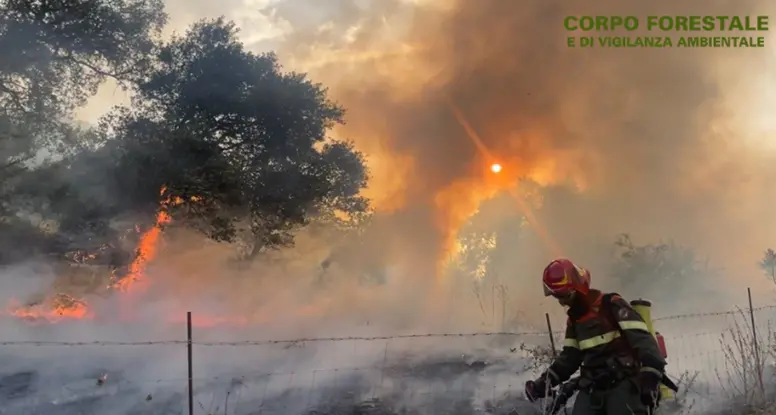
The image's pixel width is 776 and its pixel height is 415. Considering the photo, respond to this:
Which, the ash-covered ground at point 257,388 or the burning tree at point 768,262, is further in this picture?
the burning tree at point 768,262

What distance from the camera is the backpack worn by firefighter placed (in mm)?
3576

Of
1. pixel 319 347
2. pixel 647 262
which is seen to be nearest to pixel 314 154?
pixel 319 347

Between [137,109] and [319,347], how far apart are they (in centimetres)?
494

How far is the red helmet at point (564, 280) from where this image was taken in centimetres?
372

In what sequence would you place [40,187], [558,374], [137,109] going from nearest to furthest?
[558,374], [40,187], [137,109]

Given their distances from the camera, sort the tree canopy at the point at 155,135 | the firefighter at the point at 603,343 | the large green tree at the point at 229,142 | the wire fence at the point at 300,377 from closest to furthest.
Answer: the firefighter at the point at 603,343 < the wire fence at the point at 300,377 < the tree canopy at the point at 155,135 < the large green tree at the point at 229,142

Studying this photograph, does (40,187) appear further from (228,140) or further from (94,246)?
(228,140)

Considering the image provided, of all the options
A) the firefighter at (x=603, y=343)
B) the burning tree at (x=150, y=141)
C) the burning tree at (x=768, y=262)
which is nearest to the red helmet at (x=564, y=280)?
the firefighter at (x=603, y=343)

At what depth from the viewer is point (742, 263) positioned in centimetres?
1565

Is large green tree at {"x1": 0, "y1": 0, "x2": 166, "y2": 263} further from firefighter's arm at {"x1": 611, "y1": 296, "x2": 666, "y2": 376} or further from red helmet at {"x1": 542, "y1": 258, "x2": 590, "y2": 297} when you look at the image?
firefighter's arm at {"x1": 611, "y1": 296, "x2": 666, "y2": 376}

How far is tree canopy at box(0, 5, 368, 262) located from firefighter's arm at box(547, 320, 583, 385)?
Result: 6810 millimetres

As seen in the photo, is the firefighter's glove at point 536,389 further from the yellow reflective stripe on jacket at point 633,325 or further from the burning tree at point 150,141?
the burning tree at point 150,141

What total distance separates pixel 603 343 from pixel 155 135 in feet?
25.2

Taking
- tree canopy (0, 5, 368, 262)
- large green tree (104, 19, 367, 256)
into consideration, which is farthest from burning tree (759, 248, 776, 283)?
large green tree (104, 19, 367, 256)
